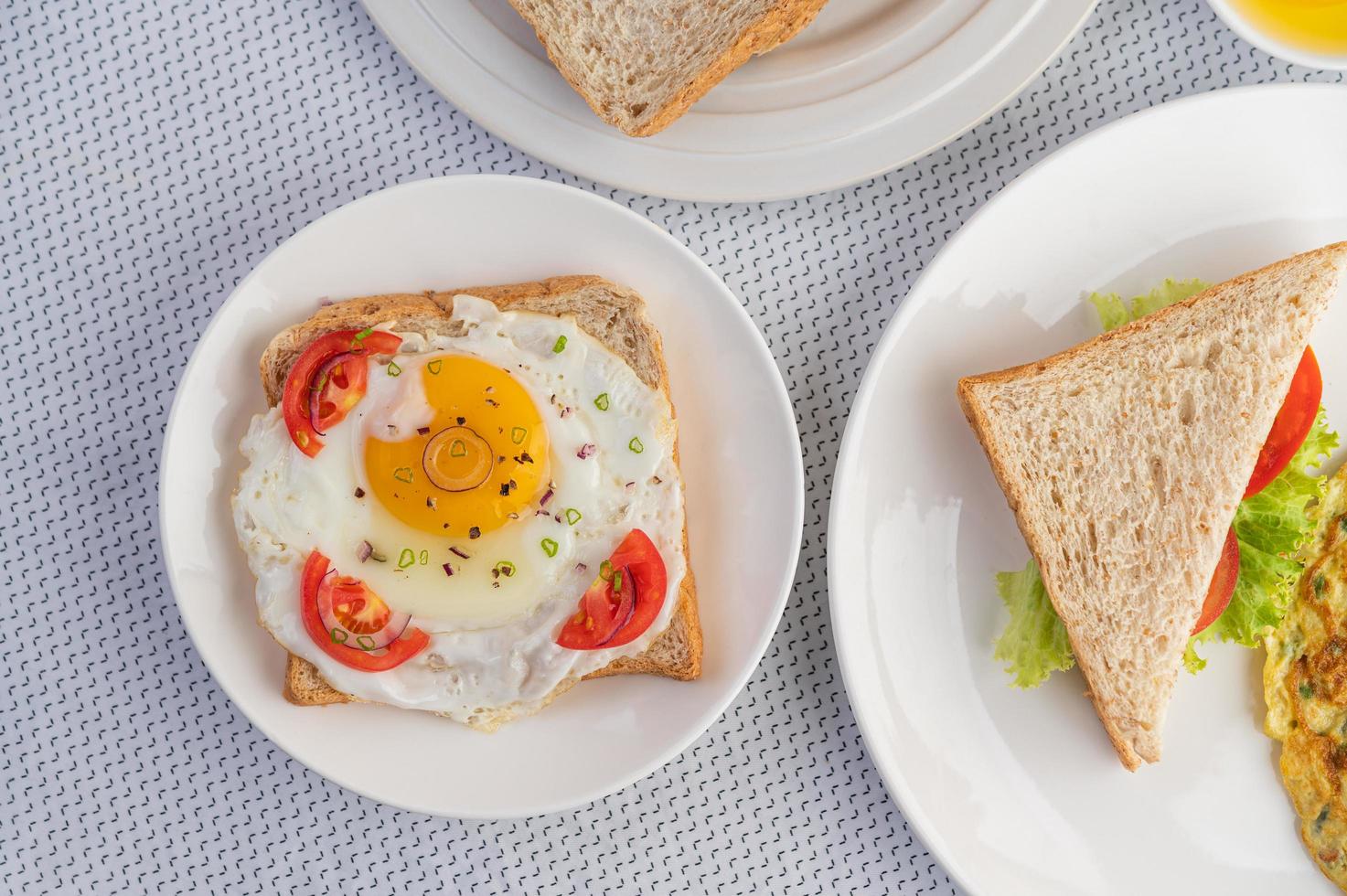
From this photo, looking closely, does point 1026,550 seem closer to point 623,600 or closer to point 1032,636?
point 1032,636

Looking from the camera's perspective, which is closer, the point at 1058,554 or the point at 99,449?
the point at 1058,554

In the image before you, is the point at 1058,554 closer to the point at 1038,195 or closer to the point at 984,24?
the point at 1038,195

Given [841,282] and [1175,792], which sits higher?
[841,282]

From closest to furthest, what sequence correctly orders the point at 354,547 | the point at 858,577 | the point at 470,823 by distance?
the point at 354,547, the point at 858,577, the point at 470,823

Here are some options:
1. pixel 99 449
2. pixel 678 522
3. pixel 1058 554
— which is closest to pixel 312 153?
pixel 99 449

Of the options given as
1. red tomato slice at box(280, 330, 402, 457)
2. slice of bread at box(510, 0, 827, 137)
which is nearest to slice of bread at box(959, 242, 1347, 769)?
slice of bread at box(510, 0, 827, 137)

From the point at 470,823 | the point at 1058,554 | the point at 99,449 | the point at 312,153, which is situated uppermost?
the point at 312,153
